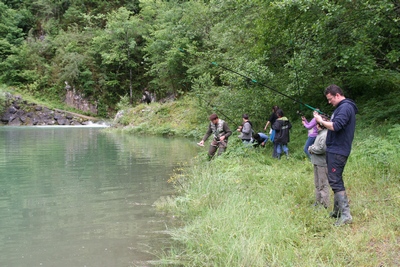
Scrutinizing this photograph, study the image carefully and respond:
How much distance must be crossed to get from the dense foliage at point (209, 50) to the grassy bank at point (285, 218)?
2.06m

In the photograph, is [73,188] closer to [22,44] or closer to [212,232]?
[212,232]

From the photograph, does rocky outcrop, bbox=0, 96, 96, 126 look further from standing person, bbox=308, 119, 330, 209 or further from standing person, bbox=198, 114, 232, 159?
standing person, bbox=308, 119, 330, 209

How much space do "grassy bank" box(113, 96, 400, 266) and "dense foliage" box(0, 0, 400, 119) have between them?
2062 millimetres

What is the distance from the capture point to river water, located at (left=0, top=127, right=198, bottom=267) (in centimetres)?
434

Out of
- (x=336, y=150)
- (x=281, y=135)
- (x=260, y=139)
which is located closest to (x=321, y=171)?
(x=336, y=150)

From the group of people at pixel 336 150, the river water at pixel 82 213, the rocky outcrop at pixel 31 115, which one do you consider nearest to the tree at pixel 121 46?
the rocky outcrop at pixel 31 115

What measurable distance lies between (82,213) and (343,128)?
4.64 meters

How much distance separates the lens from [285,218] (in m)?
4.34

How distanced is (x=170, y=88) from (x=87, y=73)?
49.6 feet

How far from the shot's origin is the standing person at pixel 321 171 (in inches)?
193

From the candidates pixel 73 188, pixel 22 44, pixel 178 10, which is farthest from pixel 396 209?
pixel 22 44

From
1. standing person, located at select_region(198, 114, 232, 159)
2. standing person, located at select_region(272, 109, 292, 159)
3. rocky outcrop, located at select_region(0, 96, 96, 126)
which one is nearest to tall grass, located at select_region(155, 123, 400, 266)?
standing person, located at select_region(272, 109, 292, 159)

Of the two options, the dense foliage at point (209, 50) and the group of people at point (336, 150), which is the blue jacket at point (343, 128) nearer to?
the group of people at point (336, 150)

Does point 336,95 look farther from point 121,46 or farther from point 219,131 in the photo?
point 121,46
